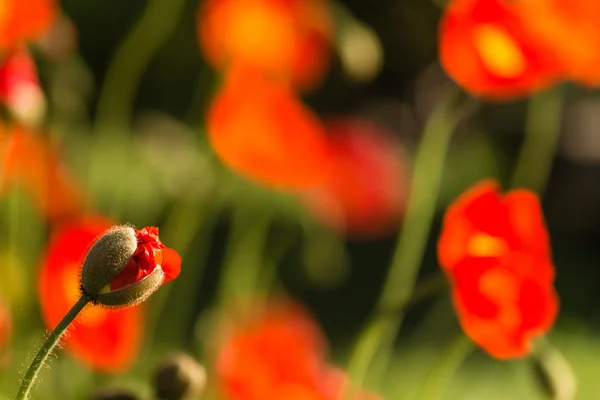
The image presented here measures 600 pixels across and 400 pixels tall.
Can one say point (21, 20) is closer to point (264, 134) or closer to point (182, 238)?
point (182, 238)

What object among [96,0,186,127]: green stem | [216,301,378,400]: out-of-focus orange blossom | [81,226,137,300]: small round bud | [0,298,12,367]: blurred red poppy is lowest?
[96,0,186,127]: green stem

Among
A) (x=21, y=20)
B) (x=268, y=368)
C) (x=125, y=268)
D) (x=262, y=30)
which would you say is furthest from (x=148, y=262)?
(x=262, y=30)

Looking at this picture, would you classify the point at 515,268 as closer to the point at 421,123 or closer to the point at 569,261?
the point at 569,261

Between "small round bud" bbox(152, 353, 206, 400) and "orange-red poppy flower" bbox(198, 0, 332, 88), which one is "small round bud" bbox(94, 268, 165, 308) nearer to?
"small round bud" bbox(152, 353, 206, 400)

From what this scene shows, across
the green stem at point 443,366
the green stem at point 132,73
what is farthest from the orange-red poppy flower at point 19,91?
the green stem at point 132,73

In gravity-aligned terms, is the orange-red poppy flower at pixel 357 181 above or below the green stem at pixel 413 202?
below

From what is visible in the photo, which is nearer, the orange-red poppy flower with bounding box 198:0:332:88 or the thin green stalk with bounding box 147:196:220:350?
the thin green stalk with bounding box 147:196:220:350

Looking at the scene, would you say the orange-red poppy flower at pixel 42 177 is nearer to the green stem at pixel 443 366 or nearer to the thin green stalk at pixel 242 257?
the thin green stalk at pixel 242 257

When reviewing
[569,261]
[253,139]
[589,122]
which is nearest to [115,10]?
[589,122]

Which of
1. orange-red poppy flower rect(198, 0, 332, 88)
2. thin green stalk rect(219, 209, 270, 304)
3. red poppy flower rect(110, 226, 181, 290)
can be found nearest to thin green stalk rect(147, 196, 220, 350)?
thin green stalk rect(219, 209, 270, 304)
